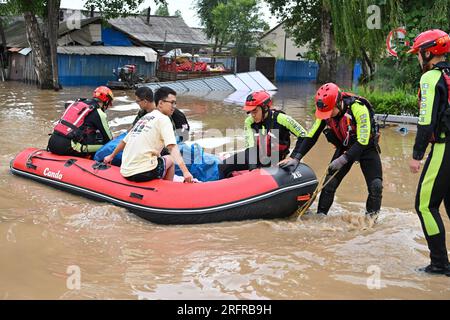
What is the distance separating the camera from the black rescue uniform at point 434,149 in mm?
3742

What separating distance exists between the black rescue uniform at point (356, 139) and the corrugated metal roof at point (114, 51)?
2043cm

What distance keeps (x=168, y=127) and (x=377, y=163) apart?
1.99 meters

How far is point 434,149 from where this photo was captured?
151 inches

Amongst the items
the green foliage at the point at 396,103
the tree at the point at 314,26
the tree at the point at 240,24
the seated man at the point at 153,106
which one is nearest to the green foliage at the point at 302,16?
the tree at the point at 314,26

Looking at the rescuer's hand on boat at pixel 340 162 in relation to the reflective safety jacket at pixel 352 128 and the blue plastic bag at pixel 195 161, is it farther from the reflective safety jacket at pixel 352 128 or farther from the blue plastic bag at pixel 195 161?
the blue plastic bag at pixel 195 161

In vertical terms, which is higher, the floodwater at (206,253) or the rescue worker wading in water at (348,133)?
the rescue worker wading in water at (348,133)

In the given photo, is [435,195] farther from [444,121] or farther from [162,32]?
[162,32]

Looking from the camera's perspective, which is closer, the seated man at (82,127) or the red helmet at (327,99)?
the red helmet at (327,99)

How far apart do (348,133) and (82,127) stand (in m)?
3.21

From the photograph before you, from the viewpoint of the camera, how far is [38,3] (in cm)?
1877

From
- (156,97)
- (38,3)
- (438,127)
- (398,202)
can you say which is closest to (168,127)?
(156,97)

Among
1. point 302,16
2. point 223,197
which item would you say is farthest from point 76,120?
point 302,16
